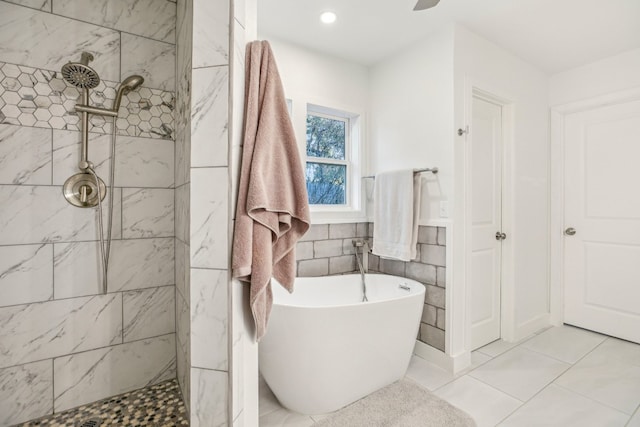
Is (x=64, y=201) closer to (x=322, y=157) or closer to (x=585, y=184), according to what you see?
(x=322, y=157)

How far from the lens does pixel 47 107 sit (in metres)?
1.42

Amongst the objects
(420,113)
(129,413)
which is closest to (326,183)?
(420,113)

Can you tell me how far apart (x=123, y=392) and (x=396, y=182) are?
7.55ft

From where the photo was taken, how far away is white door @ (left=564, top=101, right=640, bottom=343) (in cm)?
249

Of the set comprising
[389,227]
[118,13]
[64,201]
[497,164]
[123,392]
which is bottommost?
[123,392]

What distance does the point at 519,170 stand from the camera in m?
2.57

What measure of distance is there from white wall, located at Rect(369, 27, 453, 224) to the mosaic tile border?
1783 millimetres

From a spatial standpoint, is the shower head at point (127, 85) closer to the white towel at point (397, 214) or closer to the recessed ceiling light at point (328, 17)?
the recessed ceiling light at point (328, 17)

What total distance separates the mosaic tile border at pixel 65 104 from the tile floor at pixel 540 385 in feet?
6.02

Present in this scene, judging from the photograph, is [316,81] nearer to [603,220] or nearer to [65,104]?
[65,104]

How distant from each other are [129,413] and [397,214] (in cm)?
211

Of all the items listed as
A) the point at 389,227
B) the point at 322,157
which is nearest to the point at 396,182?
the point at 389,227

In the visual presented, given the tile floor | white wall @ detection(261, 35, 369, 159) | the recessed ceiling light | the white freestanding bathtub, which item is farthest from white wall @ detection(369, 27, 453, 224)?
the tile floor

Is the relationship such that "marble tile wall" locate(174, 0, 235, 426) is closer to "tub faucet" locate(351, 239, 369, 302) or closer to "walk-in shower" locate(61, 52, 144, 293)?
"walk-in shower" locate(61, 52, 144, 293)
